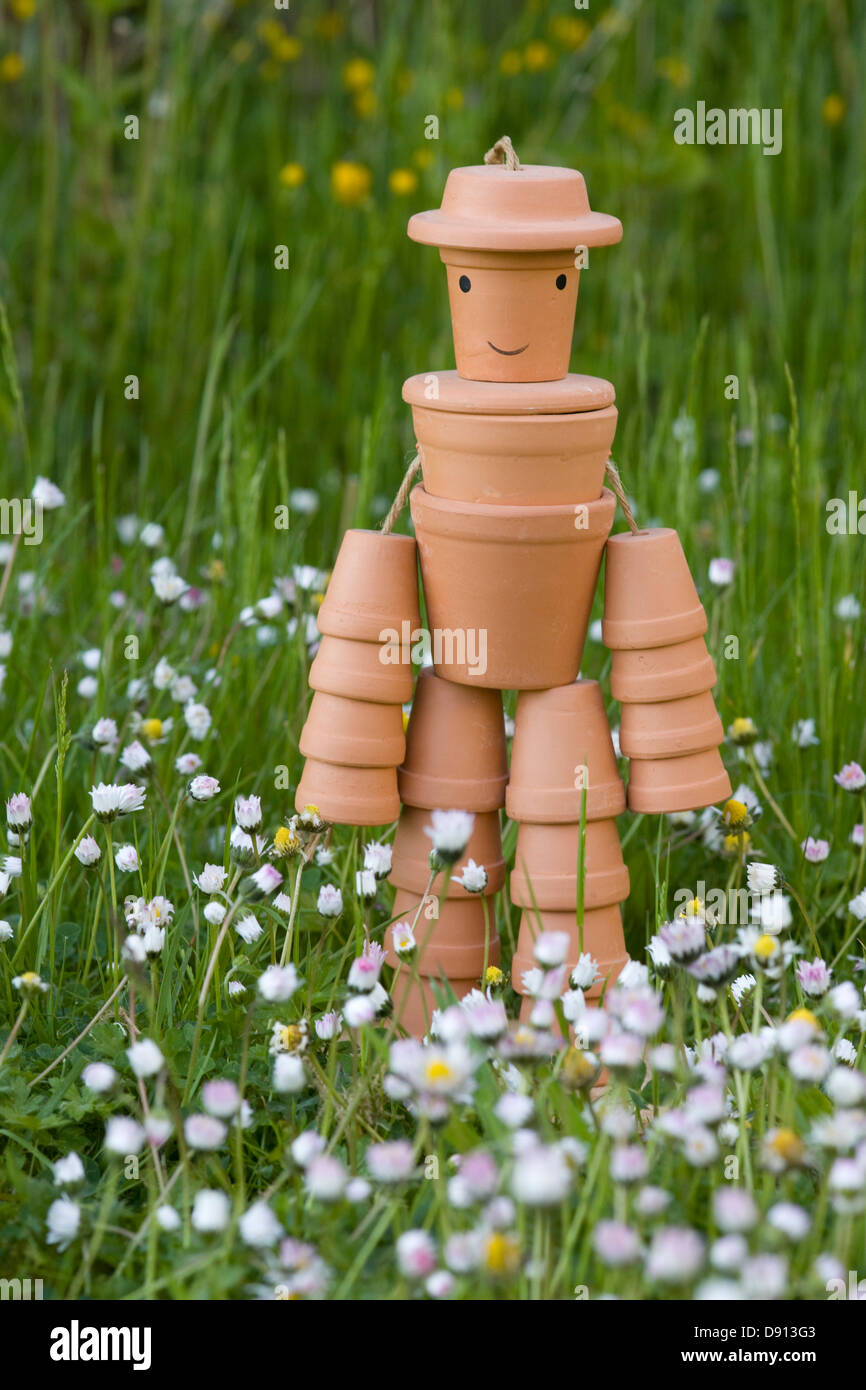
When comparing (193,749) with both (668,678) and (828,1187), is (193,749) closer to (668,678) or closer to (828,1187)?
(668,678)

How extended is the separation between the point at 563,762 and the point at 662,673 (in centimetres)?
17

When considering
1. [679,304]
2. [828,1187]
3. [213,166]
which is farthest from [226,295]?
[828,1187]

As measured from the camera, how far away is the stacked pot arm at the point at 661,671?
200 cm

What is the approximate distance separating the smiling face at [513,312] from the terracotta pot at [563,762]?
421mm

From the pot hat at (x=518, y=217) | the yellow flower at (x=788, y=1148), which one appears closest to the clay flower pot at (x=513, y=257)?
the pot hat at (x=518, y=217)

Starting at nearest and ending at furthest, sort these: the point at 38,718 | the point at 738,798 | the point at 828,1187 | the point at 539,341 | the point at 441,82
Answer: the point at 828,1187 < the point at 539,341 < the point at 738,798 < the point at 38,718 < the point at 441,82

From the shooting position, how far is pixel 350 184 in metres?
3.92

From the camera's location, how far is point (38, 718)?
8.31 feet

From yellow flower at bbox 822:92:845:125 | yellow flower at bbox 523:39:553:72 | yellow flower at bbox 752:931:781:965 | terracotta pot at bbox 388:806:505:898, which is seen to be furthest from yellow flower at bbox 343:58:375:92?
yellow flower at bbox 752:931:781:965

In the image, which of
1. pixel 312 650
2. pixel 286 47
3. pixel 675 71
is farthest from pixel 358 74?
pixel 312 650

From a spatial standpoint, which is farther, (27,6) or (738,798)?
(27,6)

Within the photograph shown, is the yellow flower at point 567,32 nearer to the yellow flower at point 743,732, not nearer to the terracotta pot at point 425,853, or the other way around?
the yellow flower at point 743,732

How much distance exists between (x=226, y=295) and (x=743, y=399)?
1.16 meters
